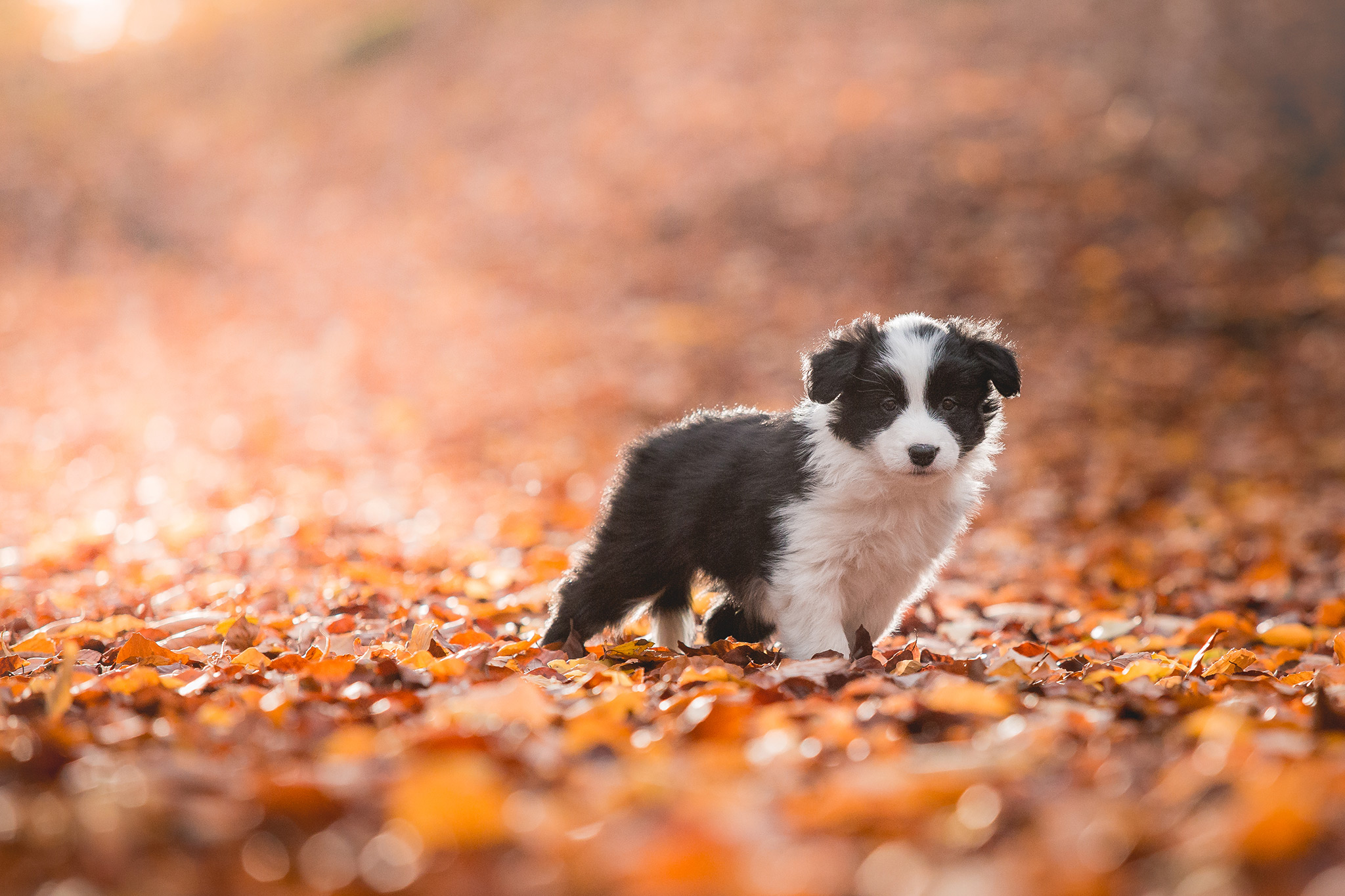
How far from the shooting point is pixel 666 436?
4.51 m

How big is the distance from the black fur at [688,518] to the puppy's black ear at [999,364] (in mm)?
718

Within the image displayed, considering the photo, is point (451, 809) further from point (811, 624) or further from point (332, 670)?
point (811, 624)

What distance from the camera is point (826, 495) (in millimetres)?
4039

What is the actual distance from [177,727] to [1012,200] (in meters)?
11.3

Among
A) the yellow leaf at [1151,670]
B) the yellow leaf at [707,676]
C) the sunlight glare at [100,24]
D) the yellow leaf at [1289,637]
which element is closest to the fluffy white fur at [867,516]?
the yellow leaf at [707,676]

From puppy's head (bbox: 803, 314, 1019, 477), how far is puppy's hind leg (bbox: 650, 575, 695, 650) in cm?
103

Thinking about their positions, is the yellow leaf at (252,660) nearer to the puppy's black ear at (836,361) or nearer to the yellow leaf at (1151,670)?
the puppy's black ear at (836,361)

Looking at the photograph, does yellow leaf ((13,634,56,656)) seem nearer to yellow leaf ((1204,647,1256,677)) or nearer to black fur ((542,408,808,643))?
black fur ((542,408,808,643))

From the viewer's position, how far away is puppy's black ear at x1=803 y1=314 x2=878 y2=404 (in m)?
4.02

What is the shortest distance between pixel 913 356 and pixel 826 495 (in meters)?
0.59

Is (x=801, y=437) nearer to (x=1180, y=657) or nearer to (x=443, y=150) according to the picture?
(x=1180, y=657)

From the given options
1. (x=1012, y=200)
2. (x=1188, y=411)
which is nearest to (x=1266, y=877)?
(x=1188, y=411)

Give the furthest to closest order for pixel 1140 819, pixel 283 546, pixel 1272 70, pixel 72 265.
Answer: pixel 72 265 → pixel 1272 70 → pixel 283 546 → pixel 1140 819

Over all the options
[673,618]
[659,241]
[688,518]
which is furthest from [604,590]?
[659,241]
